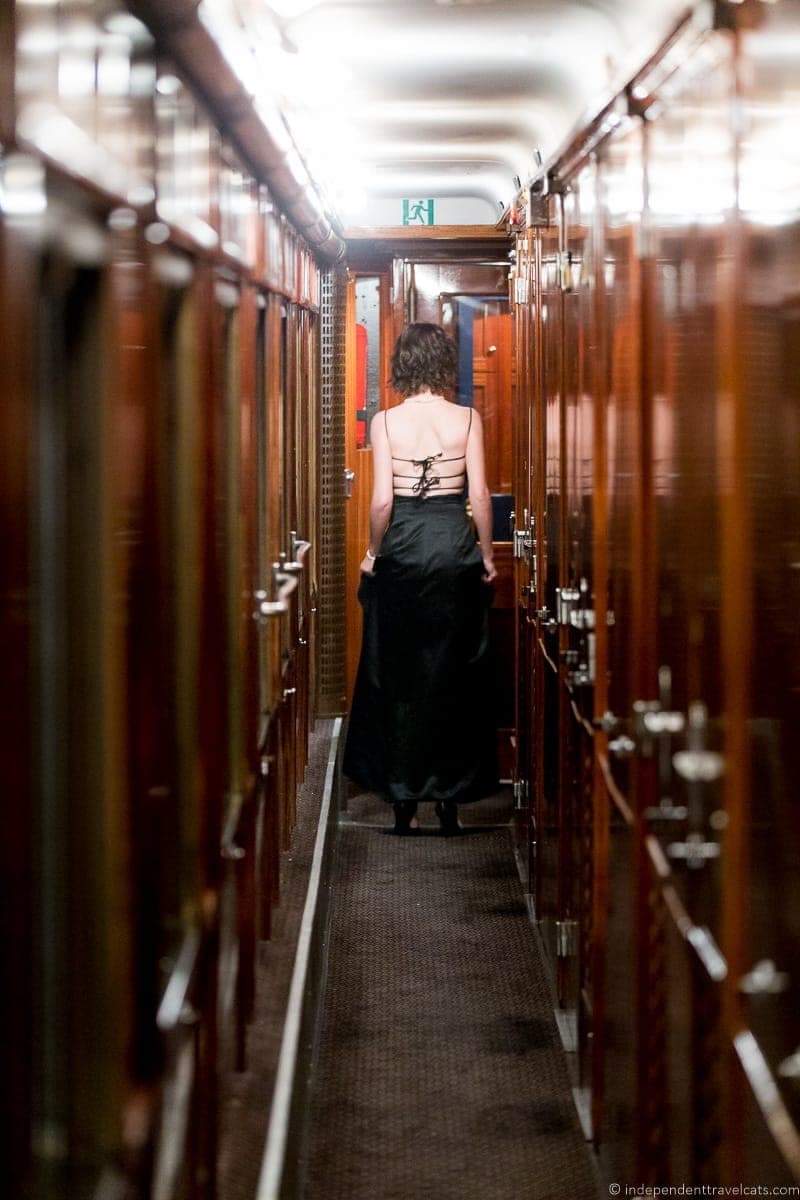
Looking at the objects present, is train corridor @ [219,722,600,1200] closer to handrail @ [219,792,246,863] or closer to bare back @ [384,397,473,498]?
handrail @ [219,792,246,863]

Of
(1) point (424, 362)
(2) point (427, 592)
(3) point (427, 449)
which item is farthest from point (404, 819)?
(1) point (424, 362)

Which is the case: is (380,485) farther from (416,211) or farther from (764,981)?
(764,981)

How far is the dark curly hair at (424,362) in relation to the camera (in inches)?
233

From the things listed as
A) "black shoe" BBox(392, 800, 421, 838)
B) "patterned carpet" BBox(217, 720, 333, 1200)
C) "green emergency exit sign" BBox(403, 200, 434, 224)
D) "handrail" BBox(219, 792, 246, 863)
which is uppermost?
"green emergency exit sign" BBox(403, 200, 434, 224)

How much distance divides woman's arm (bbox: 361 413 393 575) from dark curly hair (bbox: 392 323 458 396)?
7.6 inches

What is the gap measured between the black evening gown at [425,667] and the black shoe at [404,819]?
0.18 metres

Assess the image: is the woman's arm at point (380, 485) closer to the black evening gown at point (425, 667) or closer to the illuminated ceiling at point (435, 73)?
the black evening gown at point (425, 667)

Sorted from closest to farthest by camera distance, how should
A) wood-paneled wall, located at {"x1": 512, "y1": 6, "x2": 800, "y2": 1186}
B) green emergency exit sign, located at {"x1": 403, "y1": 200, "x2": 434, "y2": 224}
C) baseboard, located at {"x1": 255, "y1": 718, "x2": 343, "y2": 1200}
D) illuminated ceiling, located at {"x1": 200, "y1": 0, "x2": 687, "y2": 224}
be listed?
wood-paneled wall, located at {"x1": 512, "y1": 6, "x2": 800, "y2": 1186} < baseboard, located at {"x1": 255, "y1": 718, "x2": 343, "y2": 1200} < illuminated ceiling, located at {"x1": 200, "y1": 0, "x2": 687, "y2": 224} < green emergency exit sign, located at {"x1": 403, "y1": 200, "x2": 434, "y2": 224}

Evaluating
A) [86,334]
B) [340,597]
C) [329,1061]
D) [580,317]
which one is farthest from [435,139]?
[86,334]

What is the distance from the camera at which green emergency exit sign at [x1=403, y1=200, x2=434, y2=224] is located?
9258mm

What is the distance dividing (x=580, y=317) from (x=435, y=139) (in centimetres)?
388

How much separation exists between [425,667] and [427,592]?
31cm

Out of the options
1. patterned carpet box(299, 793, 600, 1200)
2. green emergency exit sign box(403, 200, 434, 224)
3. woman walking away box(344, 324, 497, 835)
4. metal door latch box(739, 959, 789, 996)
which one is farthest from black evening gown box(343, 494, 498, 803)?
metal door latch box(739, 959, 789, 996)

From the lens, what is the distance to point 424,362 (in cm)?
592
